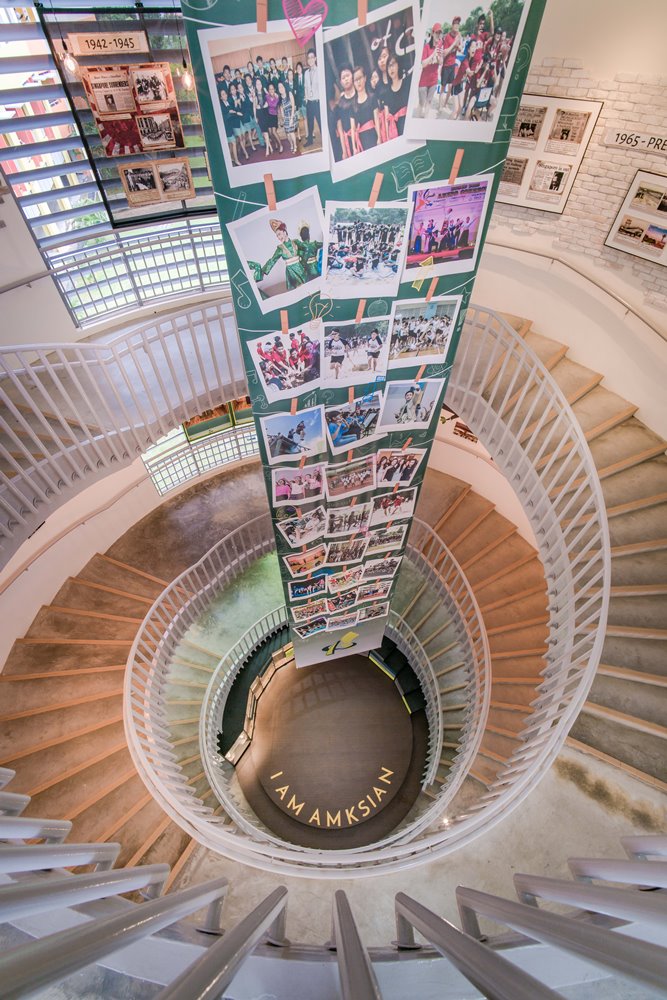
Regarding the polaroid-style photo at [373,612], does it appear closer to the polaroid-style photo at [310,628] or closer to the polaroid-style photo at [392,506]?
the polaroid-style photo at [310,628]

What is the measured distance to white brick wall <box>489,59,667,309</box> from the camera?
499 cm

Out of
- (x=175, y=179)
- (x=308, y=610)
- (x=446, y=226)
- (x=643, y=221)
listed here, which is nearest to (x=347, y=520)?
(x=308, y=610)

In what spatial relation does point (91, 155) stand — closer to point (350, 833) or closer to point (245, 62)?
point (245, 62)

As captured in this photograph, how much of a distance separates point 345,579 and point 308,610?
0.66 metres

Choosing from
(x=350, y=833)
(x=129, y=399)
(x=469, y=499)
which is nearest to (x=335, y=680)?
(x=350, y=833)

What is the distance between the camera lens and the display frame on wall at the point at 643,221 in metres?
5.24

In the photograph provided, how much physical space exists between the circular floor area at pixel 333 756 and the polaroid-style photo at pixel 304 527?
5138 mm

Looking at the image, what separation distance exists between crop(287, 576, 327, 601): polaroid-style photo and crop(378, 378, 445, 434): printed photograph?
214cm

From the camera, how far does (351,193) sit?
2639mm

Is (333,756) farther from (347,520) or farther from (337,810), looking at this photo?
(347,520)

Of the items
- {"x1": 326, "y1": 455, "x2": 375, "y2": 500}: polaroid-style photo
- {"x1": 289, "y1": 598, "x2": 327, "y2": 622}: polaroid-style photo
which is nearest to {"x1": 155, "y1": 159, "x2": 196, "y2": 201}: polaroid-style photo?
{"x1": 326, "y1": 455, "x2": 375, "y2": 500}: polaroid-style photo

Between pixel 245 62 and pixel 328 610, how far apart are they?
202 inches

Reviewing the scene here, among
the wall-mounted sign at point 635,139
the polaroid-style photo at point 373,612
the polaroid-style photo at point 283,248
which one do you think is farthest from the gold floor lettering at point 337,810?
the wall-mounted sign at point 635,139

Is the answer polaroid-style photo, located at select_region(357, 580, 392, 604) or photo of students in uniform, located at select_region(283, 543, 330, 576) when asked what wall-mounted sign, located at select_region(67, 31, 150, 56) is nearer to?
photo of students in uniform, located at select_region(283, 543, 330, 576)
